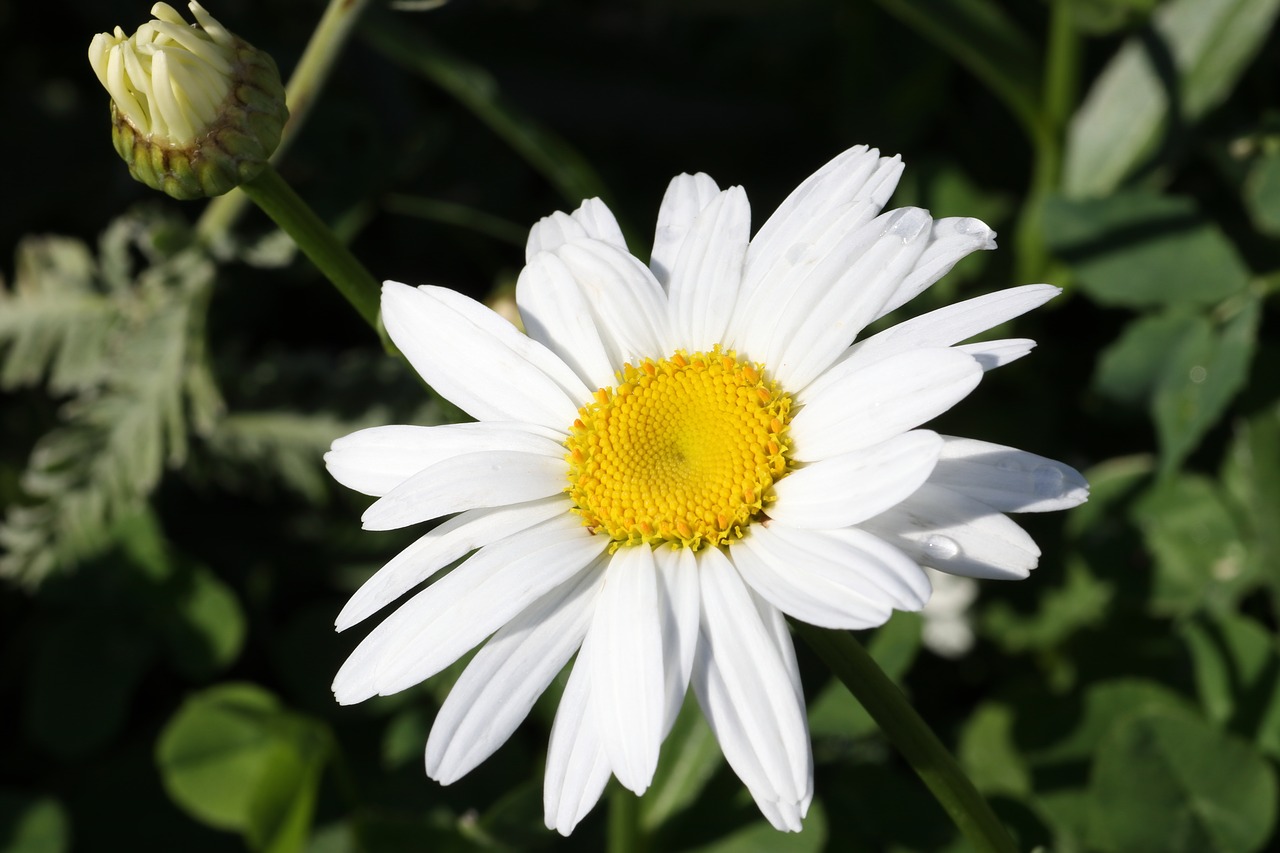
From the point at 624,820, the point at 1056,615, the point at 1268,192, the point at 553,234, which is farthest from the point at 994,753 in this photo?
the point at 553,234

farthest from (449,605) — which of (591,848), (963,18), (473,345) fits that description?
(963,18)

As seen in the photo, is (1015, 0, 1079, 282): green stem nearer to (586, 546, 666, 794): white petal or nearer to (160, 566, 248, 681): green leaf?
(586, 546, 666, 794): white petal

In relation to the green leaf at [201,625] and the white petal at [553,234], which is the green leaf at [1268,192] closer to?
the white petal at [553,234]

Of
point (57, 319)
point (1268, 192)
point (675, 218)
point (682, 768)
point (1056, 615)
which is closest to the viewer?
point (675, 218)

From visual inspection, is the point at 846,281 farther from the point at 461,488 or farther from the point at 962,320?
the point at 461,488

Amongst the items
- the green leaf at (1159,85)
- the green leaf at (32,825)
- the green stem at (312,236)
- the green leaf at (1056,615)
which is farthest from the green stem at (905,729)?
the green leaf at (32,825)

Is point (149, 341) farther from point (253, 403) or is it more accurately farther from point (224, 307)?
point (224, 307)
